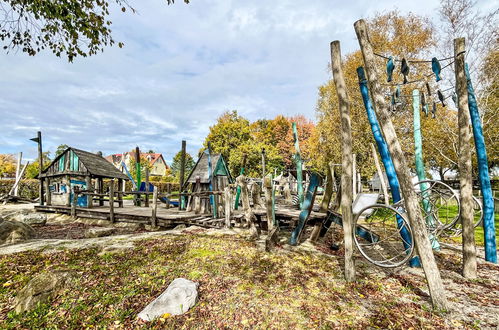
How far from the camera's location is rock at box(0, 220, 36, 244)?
7040 mm

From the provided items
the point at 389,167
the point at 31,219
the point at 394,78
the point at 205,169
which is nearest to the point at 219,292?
the point at 389,167

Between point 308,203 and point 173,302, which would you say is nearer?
point 173,302

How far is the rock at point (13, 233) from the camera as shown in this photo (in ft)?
23.1

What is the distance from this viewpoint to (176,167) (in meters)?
64.1

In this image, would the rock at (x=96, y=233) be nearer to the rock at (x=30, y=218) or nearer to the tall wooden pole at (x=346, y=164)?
the rock at (x=30, y=218)

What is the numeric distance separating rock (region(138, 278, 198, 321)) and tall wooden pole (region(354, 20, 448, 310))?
3.59 metres

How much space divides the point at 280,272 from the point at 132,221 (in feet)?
28.5

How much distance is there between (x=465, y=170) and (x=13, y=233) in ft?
38.1

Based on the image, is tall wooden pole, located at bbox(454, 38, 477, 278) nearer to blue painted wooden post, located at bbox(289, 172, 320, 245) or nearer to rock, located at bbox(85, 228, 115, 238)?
blue painted wooden post, located at bbox(289, 172, 320, 245)

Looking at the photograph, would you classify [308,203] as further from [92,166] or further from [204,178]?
[92,166]

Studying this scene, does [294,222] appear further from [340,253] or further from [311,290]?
[311,290]

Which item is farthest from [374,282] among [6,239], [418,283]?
[6,239]

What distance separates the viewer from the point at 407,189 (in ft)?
12.5

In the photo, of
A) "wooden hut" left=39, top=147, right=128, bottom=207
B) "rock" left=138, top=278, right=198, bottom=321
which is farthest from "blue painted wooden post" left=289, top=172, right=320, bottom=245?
"wooden hut" left=39, top=147, right=128, bottom=207
